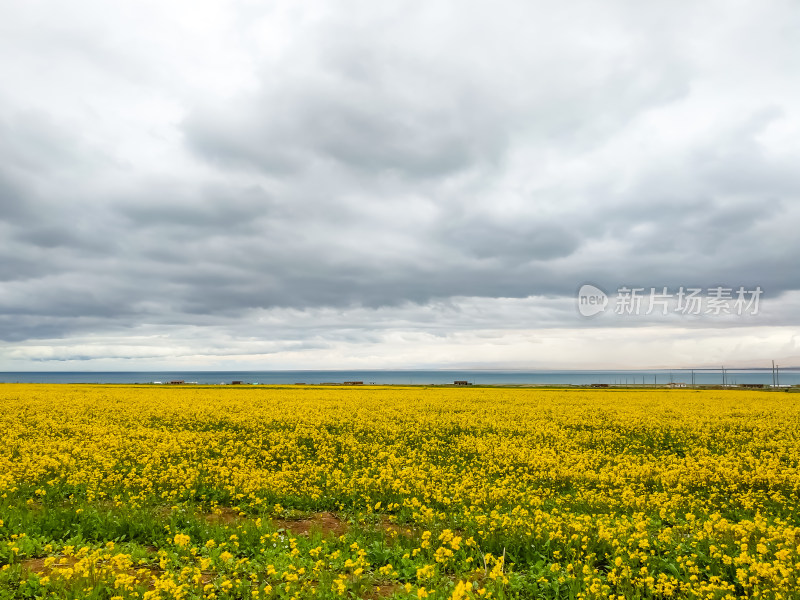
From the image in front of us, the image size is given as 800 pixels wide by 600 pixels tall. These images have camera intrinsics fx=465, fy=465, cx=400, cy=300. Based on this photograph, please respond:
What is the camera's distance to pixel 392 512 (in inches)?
437

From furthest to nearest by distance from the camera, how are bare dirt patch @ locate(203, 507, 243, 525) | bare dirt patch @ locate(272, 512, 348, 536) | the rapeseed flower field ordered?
bare dirt patch @ locate(203, 507, 243, 525)
bare dirt patch @ locate(272, 512, 348, 536)
the rapeseed flower field

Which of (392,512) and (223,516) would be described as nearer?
(223,516)

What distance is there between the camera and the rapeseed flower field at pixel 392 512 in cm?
691

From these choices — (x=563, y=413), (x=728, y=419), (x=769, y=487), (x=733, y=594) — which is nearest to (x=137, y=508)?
(x=733, y=594)

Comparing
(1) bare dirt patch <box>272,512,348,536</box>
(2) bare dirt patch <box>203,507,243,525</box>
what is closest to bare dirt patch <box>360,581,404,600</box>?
(1) bare dirt patch <box>272,512,348,536</box>

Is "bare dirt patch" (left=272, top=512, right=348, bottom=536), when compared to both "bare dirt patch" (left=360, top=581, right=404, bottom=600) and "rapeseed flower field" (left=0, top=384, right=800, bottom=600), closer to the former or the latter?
"rapeseed flower field" (left=0, top=384, right=800, bottom=600)

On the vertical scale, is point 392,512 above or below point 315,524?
below

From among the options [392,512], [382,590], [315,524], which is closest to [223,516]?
[315,524]

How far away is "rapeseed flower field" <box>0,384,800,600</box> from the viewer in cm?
691

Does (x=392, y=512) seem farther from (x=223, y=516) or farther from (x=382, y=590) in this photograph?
(x=382, y=590)

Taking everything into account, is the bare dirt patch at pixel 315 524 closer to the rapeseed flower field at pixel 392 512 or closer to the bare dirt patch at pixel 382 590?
the rapeseed flower field at pixel 392 512

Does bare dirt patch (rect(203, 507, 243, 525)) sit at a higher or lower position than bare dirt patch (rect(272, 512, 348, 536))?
higher

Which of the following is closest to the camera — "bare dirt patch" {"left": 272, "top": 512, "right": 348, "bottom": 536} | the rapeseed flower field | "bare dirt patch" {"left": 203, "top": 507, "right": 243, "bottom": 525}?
the rapeseed flower field

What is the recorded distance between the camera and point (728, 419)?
24.3 metres
